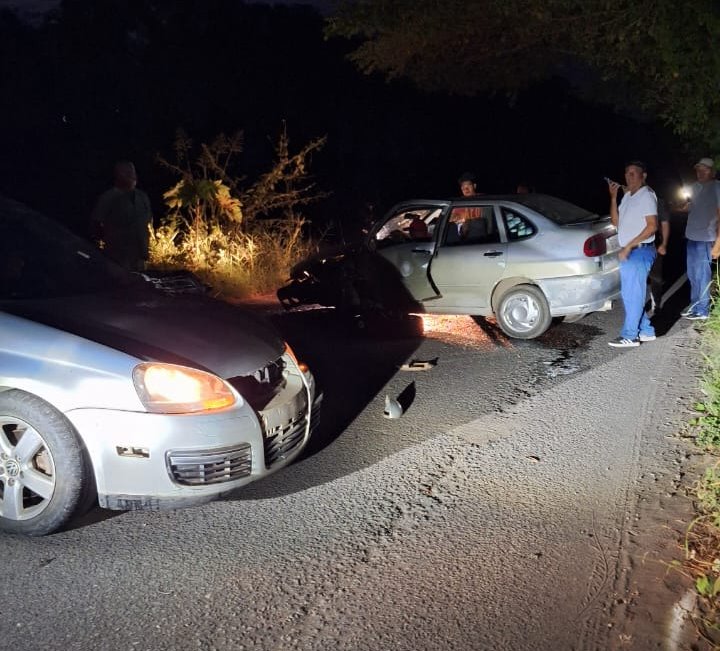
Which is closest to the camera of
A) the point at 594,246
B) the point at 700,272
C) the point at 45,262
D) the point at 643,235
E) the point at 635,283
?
the point at 45,262

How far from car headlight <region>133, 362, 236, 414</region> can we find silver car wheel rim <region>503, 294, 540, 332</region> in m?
4.75

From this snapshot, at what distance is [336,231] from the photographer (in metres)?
18.6

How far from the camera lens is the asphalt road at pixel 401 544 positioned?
3.25 meters

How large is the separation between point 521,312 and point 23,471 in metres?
5.53

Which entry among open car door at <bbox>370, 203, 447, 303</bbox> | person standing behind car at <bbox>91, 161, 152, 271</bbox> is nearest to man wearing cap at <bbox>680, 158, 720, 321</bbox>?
open car door at <bbox>370, 203, 447, 303</bbox>

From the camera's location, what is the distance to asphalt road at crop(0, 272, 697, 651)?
10.7ft

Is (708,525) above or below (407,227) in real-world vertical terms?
below

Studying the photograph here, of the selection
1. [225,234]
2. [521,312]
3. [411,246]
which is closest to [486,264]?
[521,312]

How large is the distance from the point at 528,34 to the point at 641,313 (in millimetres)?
6829

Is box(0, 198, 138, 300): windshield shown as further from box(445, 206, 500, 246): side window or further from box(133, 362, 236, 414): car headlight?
box(445, 206, 500, 246): side window

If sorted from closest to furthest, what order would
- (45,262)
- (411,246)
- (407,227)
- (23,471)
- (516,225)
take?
(23,471)
(45,262)
(516,225)
(411,246)
(407,227)

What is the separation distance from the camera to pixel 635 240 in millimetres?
7160

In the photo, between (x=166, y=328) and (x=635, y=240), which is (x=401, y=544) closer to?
(x=166, y=328)

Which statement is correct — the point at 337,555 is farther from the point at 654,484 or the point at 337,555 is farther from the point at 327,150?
the point at 327,150
